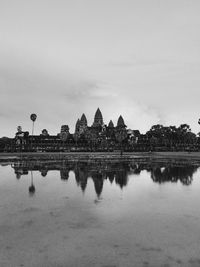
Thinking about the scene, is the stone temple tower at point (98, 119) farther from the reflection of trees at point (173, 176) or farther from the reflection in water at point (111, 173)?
the reflection of trees at point (173, 176)

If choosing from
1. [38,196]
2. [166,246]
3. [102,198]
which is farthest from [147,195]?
[166,246]

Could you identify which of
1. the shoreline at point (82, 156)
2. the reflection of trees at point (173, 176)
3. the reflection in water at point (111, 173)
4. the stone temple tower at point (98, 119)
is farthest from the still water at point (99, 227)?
the stone temple tower at point (98, 119)

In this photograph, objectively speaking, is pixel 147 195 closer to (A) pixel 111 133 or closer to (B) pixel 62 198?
(B) pixel 62 198

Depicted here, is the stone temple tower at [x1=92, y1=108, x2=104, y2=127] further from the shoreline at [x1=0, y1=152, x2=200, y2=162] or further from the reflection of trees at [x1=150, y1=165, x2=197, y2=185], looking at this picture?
the reflection of trees at [x1=150, y1=165, x2=197, y2=185]

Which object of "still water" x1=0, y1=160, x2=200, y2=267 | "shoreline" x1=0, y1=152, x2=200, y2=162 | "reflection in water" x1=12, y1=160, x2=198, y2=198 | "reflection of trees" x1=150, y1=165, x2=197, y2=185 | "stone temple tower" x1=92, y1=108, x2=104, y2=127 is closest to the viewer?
"still water" x1=0, y1=160, x2=200, y2=267

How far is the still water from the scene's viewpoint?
682 cm

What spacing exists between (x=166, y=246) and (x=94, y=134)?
5534 inches

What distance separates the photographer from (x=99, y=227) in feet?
30.5

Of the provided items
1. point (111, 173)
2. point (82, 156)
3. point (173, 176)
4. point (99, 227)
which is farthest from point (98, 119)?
point (99, 227)

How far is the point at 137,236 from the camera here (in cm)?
834

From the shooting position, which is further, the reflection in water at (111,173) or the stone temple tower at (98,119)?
A: the stone temple tower at (98,119)

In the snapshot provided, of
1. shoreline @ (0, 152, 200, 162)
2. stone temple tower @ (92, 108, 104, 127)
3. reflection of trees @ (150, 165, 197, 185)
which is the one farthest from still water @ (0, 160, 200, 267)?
stone temple tower @ (92, 108, 104, 127)

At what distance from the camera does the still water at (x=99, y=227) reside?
6820 mm

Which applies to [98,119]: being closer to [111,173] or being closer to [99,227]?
[111,173]
